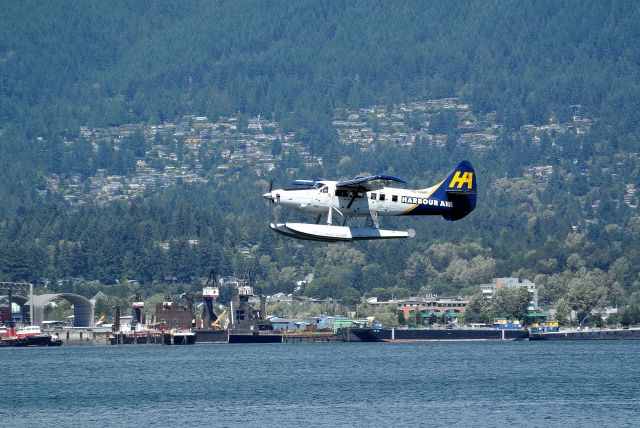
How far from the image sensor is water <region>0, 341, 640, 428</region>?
224 ft

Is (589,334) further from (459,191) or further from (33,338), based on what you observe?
(459,191)

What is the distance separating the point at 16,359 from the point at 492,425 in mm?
63553

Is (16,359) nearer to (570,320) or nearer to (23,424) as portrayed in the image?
(23,424)

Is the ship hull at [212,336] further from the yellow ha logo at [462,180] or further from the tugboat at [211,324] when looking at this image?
the yellow ha logo at [462,180]

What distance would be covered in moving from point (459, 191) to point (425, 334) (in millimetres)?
88004

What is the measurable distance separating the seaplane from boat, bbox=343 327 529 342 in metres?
87.2

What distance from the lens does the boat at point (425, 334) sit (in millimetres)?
153375

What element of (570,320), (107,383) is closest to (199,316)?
(570,320)

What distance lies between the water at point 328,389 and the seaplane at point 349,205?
25.0 ft

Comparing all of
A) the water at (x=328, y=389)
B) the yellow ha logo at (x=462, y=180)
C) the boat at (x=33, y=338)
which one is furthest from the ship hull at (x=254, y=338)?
the yellow ha logo at (x=462, y=180)

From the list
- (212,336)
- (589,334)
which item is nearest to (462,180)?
(589,334)

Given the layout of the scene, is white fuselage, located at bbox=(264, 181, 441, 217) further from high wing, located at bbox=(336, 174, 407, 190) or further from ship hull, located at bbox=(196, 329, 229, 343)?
ship hull, located at bbox=(196, 329, 229, 343)

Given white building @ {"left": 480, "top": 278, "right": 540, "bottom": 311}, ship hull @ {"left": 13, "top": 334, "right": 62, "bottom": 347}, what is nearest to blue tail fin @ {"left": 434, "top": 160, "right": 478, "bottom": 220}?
ship hull @ {"left": 13, "top": 334, "right": 62, "bottom": 347}

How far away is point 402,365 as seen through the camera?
102m
